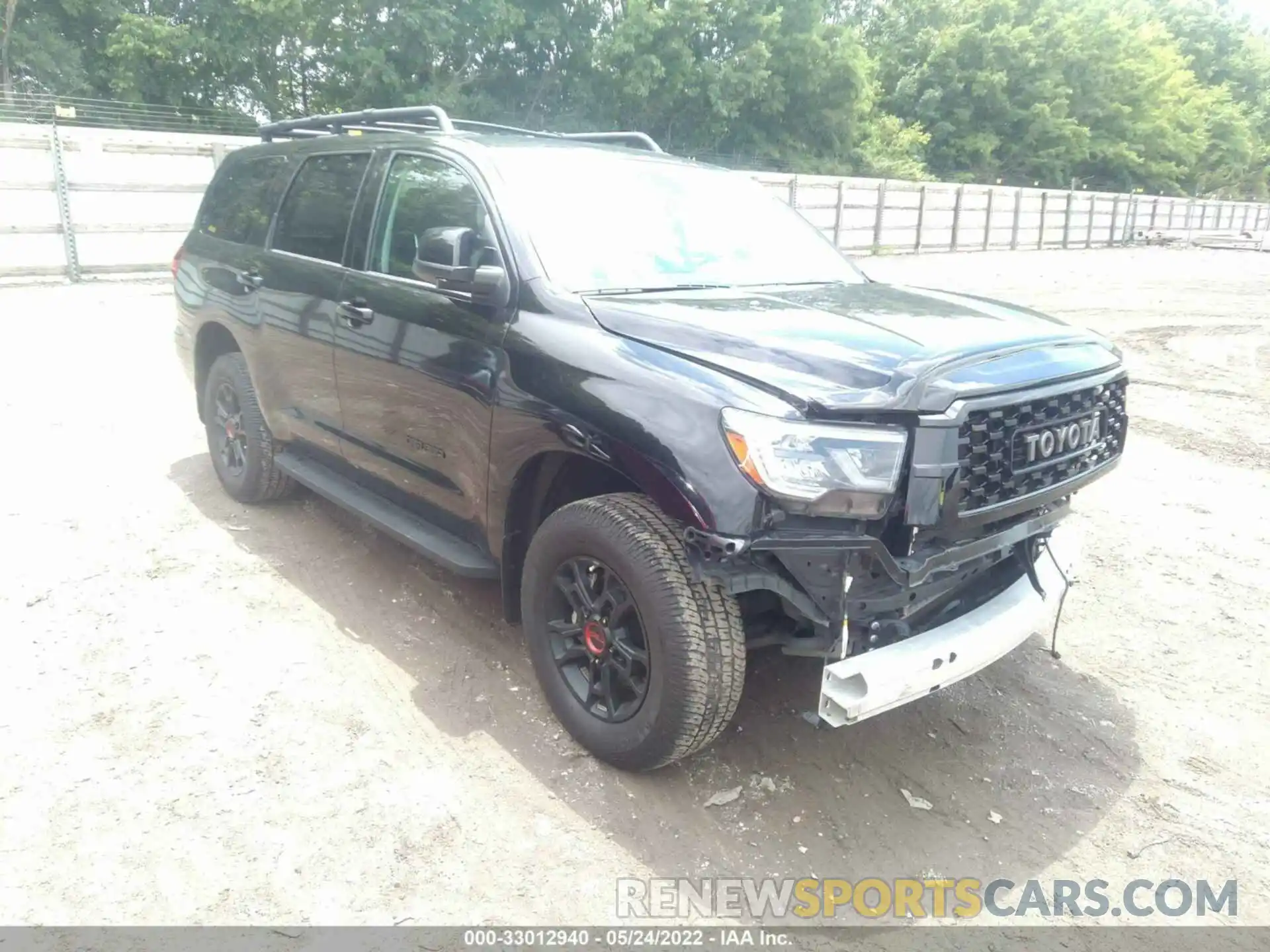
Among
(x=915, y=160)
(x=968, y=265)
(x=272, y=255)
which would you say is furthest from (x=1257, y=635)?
(x=915, y=160)

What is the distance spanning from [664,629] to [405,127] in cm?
309

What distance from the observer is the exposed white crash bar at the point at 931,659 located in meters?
2.50

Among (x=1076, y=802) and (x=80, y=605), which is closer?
(x=1076, y=802)

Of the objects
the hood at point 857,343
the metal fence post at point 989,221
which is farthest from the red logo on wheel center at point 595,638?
the metal fence post at point 989,221

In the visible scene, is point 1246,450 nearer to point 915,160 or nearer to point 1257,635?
point 1257,635

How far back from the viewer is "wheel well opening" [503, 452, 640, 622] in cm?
313

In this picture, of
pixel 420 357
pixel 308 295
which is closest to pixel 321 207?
pixel 308 295

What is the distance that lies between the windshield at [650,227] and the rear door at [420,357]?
0.80ft

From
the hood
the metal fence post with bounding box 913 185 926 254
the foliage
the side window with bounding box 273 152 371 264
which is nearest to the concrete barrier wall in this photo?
the side window with bounding box 273 152 371 264

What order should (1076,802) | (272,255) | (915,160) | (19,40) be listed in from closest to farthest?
(1076,802)
(272,255)
(19,40)
(915,160)

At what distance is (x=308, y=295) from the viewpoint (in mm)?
4230

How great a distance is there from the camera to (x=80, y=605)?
3961 mm

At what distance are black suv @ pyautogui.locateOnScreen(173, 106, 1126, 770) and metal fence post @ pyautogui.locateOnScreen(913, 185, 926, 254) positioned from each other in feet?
79.4

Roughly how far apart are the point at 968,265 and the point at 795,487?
23.5 meters
